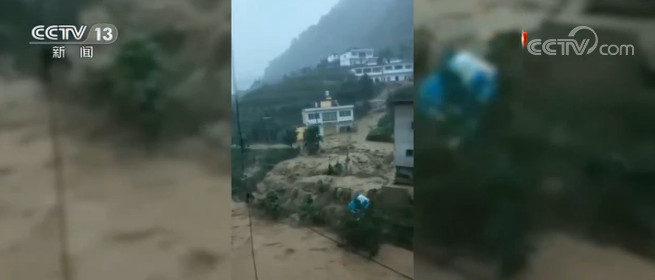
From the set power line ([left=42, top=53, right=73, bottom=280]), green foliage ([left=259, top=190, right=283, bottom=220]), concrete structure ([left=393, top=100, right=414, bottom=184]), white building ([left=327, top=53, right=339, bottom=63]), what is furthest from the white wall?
A: power line ([left=42, top=53, right=73, bottom=280])

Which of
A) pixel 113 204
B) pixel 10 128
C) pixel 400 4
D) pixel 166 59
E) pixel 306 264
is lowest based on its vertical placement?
pixel 306 264

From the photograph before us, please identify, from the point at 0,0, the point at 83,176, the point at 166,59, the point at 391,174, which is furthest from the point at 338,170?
the point at 0,0

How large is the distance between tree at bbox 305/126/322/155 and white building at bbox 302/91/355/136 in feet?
0.06

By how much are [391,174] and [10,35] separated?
4.37 feet

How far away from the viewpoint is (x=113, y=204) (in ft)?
6.51

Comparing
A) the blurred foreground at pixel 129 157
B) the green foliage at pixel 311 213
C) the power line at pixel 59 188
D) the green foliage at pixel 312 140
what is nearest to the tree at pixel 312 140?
the green foliage at pixel 312 140

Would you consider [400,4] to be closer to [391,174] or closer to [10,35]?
[391,174]

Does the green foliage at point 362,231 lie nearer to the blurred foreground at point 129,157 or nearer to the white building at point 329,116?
the white building at point 329,116

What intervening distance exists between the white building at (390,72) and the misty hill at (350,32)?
4cm

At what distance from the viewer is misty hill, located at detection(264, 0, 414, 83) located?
197 cm

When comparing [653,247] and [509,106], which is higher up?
[509,106]

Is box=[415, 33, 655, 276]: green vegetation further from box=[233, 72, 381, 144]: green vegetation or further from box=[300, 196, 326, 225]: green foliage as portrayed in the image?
box=[300, 196, 326, 225]: green foliage

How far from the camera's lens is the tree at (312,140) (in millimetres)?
2008

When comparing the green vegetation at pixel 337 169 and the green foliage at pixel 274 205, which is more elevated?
the green vegetation at pixel 337 169
